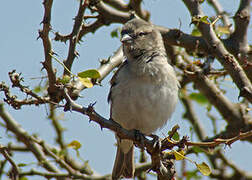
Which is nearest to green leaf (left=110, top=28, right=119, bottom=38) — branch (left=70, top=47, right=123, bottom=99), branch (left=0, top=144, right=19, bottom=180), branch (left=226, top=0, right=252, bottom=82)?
branch (left=70, top=47, right=123, bottom=99)

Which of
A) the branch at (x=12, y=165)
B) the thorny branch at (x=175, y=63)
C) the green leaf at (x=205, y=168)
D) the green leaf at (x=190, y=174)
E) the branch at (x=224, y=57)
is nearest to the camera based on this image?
the green leaf at (x=205, y=168)

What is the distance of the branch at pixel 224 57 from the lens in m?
3.99

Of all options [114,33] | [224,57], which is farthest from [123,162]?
[224,57]

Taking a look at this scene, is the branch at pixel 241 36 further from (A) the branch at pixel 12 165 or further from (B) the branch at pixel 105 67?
(A) the branch at pixel 12 165

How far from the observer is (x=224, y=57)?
13.8 ft

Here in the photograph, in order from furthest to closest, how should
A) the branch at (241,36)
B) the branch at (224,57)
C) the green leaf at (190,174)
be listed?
1. the green leaf at (190,174)
2. the branch at (241,36)
3. the branch at (224,57)

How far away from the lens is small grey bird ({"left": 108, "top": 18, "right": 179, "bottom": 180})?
15.9 ft

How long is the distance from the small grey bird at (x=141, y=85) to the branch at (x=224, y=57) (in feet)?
2.63

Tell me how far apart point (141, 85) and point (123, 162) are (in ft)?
4.42

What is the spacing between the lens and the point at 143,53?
17.6 feet

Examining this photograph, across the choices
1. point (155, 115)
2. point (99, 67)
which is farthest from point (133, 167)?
point (99, 67)

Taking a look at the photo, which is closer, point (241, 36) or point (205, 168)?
point (205, 168)

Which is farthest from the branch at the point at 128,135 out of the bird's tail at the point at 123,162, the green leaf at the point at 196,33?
the green leaf at the point at 196,33

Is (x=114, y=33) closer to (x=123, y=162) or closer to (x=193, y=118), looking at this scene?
(x=123, y=162)
